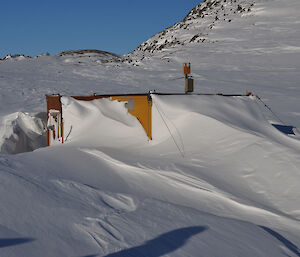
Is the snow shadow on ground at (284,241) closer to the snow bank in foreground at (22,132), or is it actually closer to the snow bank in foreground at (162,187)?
the snow bank in foreground at (162,187)

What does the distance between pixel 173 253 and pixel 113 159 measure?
4.14 metres

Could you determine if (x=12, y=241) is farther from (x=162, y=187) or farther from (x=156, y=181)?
(x=156, y=181)

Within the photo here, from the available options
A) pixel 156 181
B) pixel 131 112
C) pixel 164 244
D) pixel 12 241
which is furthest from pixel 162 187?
pixel 131 112

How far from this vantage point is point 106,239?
13.6 ft

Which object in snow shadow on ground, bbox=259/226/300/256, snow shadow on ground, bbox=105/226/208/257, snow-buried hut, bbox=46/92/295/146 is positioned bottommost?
snow shadow on ground, bbox=259/226/300/256

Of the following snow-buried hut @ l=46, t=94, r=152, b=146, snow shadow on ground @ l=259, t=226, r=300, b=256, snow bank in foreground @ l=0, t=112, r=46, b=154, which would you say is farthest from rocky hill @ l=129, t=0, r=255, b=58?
snow shadow on ground @ l=259, t=226, r=300, b=256

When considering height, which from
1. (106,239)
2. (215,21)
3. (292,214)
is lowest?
(292,214)

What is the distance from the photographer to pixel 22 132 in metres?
13.5

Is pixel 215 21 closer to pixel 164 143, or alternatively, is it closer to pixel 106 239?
pixel 164 143

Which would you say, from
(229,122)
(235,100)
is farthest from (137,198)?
(235,100)

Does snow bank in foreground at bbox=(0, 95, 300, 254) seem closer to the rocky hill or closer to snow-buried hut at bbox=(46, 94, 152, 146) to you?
snow-buried hut at bbox=(46, 94, 152, 146)

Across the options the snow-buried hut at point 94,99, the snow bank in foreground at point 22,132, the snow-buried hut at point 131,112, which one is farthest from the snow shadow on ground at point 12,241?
the snow bank in foreground at point 22,132

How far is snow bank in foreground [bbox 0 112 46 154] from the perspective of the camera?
12.9 m

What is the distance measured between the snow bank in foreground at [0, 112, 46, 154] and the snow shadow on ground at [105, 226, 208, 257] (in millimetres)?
9943
